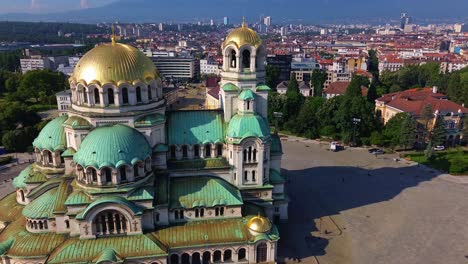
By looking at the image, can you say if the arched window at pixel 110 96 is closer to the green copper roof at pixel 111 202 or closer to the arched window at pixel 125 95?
the arched window at pixel 125 95

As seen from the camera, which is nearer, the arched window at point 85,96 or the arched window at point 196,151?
the arched window at point 85,96

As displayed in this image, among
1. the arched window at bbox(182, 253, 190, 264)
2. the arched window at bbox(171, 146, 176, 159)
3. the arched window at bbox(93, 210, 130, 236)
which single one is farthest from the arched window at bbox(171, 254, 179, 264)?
the arched window at bbox(171, 146, 176, 159)

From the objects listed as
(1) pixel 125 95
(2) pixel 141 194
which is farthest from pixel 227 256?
(1) pixel 125 95

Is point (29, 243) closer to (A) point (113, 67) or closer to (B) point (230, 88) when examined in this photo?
(A) point (113, 67)

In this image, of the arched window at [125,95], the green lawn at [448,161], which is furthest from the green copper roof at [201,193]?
the green lawn at [448,161]

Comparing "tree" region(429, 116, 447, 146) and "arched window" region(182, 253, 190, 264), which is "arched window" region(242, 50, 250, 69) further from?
"tree" region(429, 116, 447, 146)
